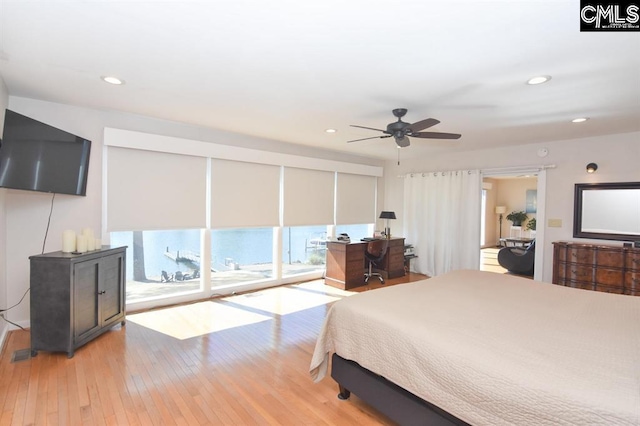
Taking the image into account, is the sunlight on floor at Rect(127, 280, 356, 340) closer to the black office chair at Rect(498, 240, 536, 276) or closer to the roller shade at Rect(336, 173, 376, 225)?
the roller shade at Rect(336, 173, 376, 225)

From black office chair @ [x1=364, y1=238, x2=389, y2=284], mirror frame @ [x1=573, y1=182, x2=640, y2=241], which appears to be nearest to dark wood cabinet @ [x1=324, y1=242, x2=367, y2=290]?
black office chair @ [x1=364, y1=238, x2=389, y2=284]

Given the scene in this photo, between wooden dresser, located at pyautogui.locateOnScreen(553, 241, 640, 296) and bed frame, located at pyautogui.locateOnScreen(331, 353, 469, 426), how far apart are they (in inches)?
155

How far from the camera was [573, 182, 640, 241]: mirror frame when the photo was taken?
432cm

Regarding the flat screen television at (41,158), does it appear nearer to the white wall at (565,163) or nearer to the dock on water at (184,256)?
the dock on water at (184,256)

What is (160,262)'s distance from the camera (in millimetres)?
4336

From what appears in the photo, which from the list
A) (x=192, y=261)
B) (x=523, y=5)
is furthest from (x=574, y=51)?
(x=192, y=261)

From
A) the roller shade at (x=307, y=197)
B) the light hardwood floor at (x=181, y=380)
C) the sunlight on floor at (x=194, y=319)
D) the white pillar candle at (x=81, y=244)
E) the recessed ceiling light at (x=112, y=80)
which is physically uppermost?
the recessed ceiling light at (x=112, y=80)

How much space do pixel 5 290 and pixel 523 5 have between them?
4.96 meters

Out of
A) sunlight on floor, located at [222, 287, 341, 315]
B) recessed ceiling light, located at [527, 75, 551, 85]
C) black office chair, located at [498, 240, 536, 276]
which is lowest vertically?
sunlight on floor, located at [222, 287, 341, 315]

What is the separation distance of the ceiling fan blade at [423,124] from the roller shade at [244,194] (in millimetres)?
2714

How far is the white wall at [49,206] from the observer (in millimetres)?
3318

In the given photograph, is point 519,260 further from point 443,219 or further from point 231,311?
point 231,311

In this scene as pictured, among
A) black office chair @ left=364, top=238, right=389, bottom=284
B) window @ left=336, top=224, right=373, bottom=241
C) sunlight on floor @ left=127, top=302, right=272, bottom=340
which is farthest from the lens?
window @ left=336, top=224, right=373, bottom=241

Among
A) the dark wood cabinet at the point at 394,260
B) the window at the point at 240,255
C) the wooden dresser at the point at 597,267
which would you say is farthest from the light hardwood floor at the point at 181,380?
the wooden dresser at the point at 597,267
